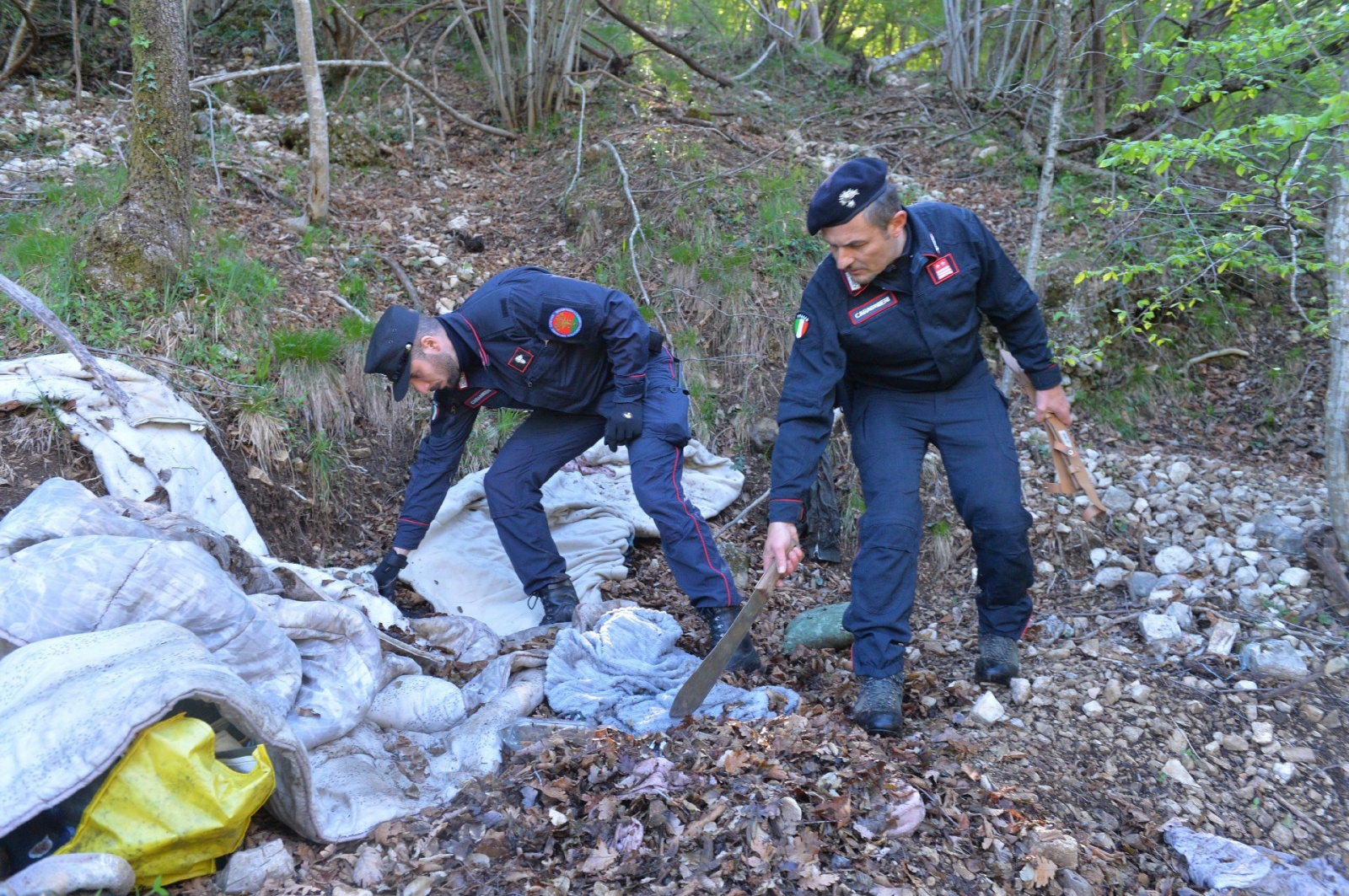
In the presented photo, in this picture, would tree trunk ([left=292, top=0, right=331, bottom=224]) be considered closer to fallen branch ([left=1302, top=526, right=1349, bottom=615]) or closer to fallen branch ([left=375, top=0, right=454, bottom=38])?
fallen branch ([left=375, top=0, right=454, bottom=38])

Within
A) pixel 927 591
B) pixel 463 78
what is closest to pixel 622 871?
pixel 927 591

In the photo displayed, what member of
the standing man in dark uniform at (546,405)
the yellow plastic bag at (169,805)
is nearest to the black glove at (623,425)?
the standing man in dark uniform at (546,405)

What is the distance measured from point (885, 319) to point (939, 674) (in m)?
1.36

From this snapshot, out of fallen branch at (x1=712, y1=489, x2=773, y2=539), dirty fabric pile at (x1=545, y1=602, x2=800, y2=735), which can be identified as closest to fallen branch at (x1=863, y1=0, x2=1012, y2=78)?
fallen branch at (x1=712, y1=489, x2=773, y2=539)

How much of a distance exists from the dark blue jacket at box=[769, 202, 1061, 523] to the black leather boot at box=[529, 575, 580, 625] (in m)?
1.31

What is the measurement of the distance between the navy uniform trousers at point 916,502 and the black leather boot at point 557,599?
4.29 ft

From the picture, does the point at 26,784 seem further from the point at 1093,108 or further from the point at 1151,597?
the point at 1093,108

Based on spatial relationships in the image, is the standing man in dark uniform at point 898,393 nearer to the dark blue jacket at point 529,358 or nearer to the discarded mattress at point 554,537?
the dark blue jacket at point 529,358

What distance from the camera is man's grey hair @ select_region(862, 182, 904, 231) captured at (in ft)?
9.30

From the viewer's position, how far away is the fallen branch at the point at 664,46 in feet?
26.7

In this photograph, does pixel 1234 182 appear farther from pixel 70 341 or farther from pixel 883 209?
pixel 70 341

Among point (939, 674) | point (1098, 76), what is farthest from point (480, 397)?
point (1098, 76)

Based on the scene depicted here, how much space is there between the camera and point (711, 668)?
292 cm

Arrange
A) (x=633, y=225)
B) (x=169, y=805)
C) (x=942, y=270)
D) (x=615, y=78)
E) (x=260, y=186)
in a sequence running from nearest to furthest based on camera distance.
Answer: (x=169, y=805) → (x=942, y=270) → (x=260, y=186) → (x=633, y=225) → (x=615, y=78)
